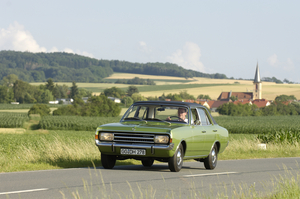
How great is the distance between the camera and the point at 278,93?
16938 centimetres

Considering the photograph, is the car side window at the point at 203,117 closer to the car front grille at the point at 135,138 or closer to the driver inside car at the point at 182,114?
the driver inside car at the point at 182,114

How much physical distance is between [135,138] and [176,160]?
1.13 metres

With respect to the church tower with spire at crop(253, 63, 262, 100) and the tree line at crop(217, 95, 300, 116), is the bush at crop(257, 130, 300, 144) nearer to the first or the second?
the tree line at crop(217, 95, 300, 116)

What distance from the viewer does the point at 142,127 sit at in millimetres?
10641

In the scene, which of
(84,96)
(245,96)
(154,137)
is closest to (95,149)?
(154,137)

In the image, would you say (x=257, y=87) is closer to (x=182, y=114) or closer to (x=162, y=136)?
(x=182, y=114)

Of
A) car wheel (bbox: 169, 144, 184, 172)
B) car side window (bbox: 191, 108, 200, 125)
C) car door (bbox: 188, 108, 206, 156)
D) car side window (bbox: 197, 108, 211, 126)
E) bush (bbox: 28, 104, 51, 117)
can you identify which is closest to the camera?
car wheel (bbox: 169, 144, 184, 172)

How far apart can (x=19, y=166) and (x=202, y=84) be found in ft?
611

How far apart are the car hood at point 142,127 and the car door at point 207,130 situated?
125 cm

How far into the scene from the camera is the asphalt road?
7.60m

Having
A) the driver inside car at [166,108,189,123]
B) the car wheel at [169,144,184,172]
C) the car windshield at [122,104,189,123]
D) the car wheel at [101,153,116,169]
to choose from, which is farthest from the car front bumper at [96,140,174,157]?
the driver inside car at [166,108,189,123]

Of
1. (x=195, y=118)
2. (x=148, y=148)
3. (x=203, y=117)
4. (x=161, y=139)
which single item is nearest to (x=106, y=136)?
(x=148, y=148)

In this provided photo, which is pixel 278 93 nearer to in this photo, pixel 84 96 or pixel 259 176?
pixel 84 96

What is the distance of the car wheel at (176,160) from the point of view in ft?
35.1
